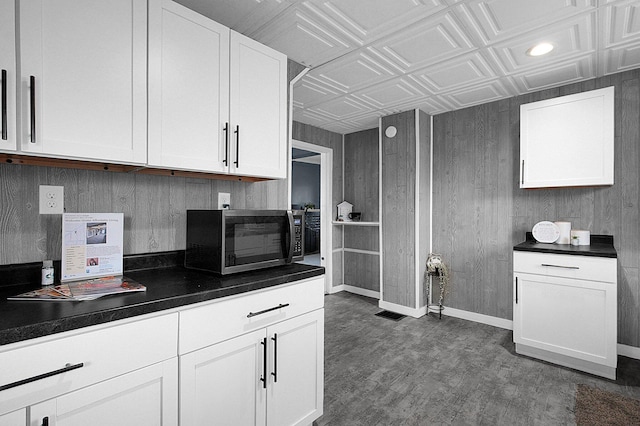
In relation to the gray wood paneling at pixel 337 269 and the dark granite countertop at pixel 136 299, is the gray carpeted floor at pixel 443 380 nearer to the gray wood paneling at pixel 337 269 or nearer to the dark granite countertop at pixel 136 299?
the dark granite countertop at pixel 136 299

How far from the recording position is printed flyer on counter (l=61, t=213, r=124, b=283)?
1.43 m

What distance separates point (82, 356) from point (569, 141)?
11.6 ft

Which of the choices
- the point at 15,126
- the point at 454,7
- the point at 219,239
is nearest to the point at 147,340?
the point at 219,239

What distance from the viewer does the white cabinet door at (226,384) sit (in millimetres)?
1250

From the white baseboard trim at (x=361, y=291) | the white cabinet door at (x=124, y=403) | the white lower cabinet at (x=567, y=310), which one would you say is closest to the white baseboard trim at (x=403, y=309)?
the white baseboard trim at (x=361, y=291)

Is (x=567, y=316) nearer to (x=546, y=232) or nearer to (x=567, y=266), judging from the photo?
(x=567, y=266)

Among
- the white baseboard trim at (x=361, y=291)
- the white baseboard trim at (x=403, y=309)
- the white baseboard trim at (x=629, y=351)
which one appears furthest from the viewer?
the white baseboard trim at (x=361, y=291)

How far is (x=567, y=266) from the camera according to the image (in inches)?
97.6

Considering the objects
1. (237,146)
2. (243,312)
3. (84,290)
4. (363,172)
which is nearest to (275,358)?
(243,312)

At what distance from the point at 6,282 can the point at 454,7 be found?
2.65m

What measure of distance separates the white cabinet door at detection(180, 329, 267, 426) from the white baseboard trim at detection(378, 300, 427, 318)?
2626mm

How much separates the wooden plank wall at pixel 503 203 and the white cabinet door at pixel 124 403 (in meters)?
3.34

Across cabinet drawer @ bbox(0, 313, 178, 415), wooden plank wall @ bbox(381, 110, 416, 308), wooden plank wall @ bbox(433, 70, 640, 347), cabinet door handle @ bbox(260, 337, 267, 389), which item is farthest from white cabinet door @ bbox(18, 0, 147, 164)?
wooden plank wall @ bbox(433, 70, 640, 347)

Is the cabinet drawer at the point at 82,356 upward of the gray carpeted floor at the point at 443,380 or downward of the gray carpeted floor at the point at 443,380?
upward
